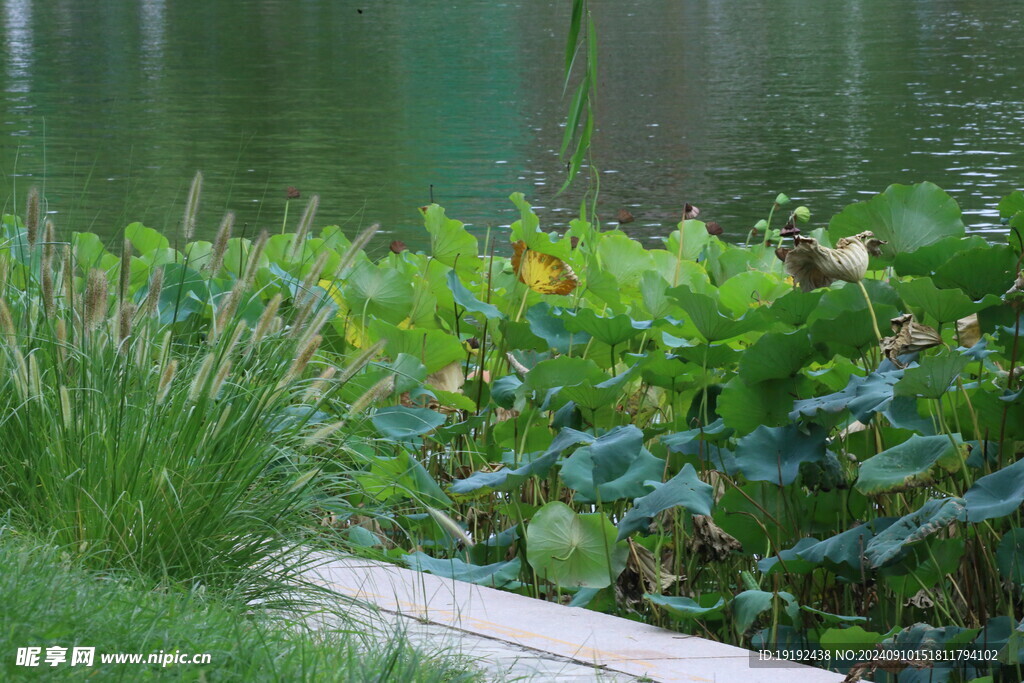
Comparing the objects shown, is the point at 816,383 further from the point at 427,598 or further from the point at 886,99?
the point at 886,99

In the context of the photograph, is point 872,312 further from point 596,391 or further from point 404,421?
point 404,421

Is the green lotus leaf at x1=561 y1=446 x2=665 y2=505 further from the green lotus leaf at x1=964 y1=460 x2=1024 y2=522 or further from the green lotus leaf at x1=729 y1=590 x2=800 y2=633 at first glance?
the green lotus leaf at x1=964 y1=460 x2=1024 y2=522

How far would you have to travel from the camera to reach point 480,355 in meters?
4.04

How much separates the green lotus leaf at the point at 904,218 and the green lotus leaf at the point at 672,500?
1162mm

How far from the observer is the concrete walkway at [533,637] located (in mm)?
2211

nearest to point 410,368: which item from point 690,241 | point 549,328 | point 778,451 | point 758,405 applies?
point 549,328

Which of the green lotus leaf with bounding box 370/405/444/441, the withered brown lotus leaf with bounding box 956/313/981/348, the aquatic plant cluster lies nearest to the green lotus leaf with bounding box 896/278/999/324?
the aquatic plant cluster

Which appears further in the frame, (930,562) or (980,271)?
(980,271)

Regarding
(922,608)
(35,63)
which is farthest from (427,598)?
(35,63)

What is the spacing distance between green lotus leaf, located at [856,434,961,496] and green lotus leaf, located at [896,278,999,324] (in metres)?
0.51

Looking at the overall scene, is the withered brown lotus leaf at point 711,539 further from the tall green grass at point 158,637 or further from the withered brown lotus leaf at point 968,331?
the withered brown lotus leaf at point 968,331

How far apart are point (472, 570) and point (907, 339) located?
1129 mm

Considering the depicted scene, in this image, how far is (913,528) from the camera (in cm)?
259

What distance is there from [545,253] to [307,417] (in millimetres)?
1562
